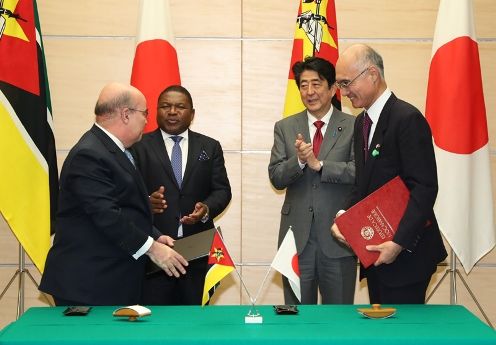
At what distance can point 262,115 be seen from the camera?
552 centimetres

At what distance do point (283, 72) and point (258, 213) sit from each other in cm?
107

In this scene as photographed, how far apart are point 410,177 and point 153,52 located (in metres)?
2.47

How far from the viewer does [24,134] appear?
15.2 ft

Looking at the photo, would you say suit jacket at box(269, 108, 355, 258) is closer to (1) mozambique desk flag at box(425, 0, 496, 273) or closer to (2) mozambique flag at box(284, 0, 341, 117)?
(2) mozambique flag at box(284, 0, 341, 117)

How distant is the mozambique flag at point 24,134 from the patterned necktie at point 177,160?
0.91 meters

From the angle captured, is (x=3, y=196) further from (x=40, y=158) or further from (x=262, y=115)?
(x=262, y=115)

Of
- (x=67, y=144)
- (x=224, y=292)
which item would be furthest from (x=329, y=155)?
(x=67, y=144)

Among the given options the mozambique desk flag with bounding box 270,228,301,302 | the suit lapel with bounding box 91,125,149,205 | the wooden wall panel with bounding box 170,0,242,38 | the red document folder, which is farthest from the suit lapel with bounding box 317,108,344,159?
the wooden wall panel with bounding box 170,0,242,38

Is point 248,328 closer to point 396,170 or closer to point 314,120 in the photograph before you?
point 396,170

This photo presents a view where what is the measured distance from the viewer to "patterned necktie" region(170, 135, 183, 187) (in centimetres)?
437

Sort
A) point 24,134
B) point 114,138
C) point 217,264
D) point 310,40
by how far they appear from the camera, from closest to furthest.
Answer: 1. point 217,264
2. point 114,138
3. point 24,134
4. point 310,40

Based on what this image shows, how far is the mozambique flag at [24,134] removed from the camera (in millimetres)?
4559

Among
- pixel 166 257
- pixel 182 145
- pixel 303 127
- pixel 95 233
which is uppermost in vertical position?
pixel 303 127

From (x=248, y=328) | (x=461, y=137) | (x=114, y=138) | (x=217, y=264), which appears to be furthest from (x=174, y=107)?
(x=248, y=328)
